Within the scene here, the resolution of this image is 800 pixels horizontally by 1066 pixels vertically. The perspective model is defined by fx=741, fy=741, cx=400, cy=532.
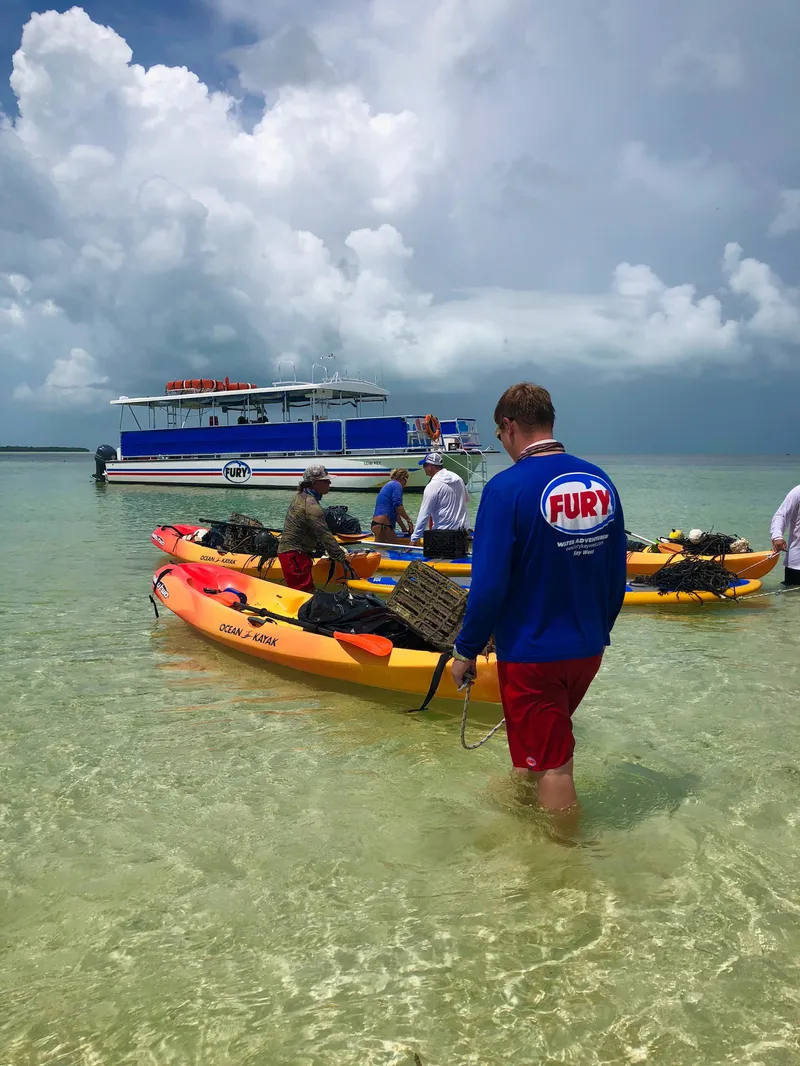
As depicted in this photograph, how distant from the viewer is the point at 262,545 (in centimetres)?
1278

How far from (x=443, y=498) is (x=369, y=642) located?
16.1 feet

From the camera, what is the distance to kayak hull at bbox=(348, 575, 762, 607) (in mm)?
10227

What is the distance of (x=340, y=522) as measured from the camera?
13391 mm

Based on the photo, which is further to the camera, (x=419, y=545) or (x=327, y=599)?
(x=419, y=545)

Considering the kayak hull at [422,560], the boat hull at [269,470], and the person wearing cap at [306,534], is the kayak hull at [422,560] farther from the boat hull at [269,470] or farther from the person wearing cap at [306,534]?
the boat hull at [269,470]

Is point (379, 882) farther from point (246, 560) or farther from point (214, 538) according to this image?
point (214, 538)

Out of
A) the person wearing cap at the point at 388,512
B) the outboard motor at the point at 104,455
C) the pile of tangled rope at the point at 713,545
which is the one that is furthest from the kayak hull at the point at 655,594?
the outboard motor at the point at 104,455

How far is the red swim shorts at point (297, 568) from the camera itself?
9.42 m

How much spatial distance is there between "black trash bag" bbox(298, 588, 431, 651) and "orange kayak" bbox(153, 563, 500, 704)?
8.6 inches

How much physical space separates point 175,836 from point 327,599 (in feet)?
11.7

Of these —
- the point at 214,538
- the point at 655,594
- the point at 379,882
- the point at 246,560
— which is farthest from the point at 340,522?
the point at 379,882

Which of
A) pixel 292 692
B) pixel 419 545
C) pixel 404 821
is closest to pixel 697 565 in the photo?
pixel 419 545

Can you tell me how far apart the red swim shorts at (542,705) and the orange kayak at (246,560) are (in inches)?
289

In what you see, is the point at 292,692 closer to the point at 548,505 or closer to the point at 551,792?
the point at 551,792
